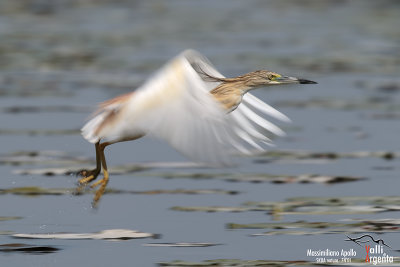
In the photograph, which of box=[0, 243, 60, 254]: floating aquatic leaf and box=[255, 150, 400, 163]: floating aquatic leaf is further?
box=[255, 150, 400, 163]: floating aquatic leaf

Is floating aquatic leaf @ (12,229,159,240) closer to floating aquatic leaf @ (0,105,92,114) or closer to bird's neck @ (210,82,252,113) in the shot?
bird's neck @ (210,82,252,113)

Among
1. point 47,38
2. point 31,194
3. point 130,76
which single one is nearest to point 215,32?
point 47,38

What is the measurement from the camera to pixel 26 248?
10.2 m

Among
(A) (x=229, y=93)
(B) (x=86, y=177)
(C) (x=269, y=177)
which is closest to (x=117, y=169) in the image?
(C) (x=269, y=177)

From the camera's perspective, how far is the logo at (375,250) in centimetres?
978

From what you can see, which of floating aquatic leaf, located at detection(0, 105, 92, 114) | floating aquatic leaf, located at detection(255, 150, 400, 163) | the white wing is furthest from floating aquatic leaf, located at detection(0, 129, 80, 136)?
the white wing

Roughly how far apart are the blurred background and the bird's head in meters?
1.41

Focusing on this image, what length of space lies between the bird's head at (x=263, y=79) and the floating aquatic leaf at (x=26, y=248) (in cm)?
241

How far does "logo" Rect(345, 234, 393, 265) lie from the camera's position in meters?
9.78

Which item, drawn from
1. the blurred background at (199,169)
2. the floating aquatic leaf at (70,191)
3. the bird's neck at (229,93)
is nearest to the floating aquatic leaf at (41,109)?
the blurred background at (199,169)

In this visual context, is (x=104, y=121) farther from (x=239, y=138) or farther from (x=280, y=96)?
(x=280, y=96)

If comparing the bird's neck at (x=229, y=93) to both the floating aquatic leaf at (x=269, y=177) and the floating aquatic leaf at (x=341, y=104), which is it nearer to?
the floating aquatic leaf at (x=269, y=177)

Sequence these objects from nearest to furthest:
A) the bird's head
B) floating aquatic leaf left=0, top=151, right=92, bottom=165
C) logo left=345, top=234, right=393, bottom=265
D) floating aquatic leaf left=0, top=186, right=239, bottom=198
A: 1. logo left=345, top=234, right=393, bottom=265
2. the bird's head
3. floating aquatic leaf left=0, top=186, right=239, bottom=198
4. floating aquatic leaf left=0, top=151, right=92, bottom=165

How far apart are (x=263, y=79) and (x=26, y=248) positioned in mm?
2806
